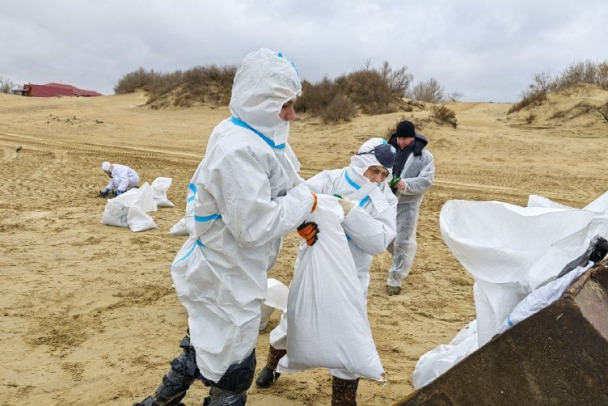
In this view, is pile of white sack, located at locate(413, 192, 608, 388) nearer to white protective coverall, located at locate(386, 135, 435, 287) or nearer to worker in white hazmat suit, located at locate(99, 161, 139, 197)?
white protective coverall, located at locate(386, 135, 435, 287)

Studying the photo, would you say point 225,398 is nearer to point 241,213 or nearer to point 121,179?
point 241,213

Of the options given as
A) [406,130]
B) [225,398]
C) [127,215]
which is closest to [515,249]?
[225,398]

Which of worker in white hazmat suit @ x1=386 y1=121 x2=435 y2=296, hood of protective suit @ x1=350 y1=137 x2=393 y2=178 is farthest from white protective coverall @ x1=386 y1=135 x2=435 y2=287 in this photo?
hood of protective suit @ x1=350 y1=137 x2=393 y2=178

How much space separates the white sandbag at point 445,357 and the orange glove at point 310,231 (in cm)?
80

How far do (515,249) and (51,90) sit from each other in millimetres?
43824

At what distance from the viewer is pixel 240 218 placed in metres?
2.11

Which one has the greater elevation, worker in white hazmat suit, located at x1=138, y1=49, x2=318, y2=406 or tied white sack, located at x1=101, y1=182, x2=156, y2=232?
worker in white hazmat suit, located at x1=138, y1=49, x2=318, y2=406

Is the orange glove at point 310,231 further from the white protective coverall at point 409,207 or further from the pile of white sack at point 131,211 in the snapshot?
the pile of white sack at point 131,211

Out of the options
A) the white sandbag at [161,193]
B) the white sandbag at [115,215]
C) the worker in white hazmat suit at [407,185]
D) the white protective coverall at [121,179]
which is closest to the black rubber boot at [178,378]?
the worker in white hazmat suit at [407,185]

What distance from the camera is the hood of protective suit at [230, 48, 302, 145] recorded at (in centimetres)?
223

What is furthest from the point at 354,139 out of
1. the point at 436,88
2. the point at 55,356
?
the point at 436,88

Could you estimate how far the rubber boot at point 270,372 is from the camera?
10.3 feet

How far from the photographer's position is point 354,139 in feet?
50.5

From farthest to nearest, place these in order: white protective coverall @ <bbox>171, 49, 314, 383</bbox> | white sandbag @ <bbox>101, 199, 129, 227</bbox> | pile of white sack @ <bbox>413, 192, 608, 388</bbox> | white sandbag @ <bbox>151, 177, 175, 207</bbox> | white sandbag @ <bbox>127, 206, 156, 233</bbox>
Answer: white sandbag @ <bbox>151, 177, 175, 207</bbox>, white sandbag @ <bbox>101, 199, 129, 227</bbox>, white sandbag @ <bbox>127, 206, 156, 233</bbox>, white protective coverall @ <bbox>171, 49, 314, 383</bbox>, pile of white sack @ <bbox>413, 192, 608, 388</bbox>
